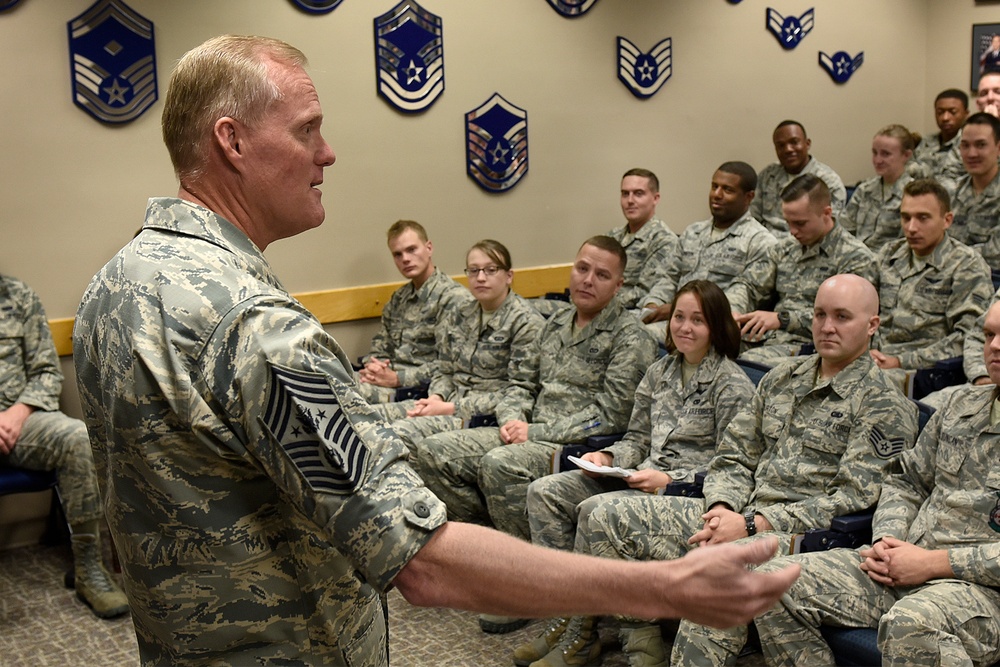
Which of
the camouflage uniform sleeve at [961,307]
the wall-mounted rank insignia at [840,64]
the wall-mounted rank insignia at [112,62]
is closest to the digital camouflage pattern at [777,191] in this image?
the wall-mounted rank insignia at [840,64]

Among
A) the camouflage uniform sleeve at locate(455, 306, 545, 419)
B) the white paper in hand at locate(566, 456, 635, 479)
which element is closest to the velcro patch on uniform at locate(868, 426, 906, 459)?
the white paper in hand at locate(566, 456, 635, 479)

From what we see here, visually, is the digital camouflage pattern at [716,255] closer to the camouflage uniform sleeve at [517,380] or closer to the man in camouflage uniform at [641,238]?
the man in camouflage uniform at [641,238]

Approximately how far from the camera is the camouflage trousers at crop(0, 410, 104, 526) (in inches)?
147

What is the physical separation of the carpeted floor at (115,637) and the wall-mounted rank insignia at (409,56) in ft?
8.43

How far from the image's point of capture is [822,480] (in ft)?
9.29

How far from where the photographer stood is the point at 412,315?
4738mm

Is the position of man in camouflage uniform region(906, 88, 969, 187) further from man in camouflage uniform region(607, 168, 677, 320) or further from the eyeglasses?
the eyeglasses

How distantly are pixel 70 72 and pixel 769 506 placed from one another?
3.31 m

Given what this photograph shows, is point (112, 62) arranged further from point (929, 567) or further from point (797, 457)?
point (929, 567)

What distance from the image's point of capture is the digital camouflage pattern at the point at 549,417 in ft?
11.9

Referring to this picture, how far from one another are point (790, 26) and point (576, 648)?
190 inches

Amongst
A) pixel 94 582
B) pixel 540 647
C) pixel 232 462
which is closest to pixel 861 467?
pixel 540 647

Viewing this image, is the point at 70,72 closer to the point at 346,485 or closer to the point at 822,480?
the point at 822,480

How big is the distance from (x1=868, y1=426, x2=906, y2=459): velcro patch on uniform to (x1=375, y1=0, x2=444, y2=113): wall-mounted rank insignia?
3073 mm
